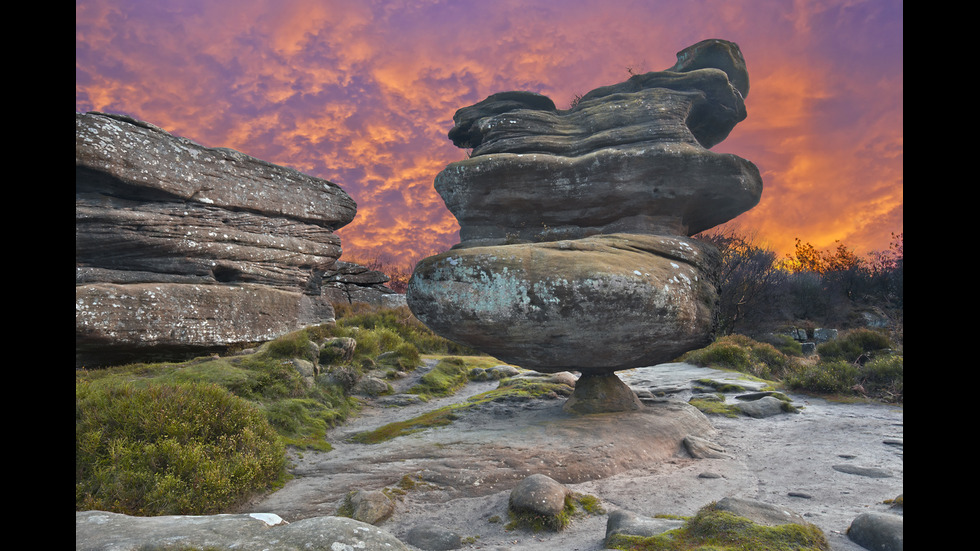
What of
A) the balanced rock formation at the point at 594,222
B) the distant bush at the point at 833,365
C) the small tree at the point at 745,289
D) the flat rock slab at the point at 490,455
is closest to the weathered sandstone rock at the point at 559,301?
the balanced rock formation at the point at 594,222

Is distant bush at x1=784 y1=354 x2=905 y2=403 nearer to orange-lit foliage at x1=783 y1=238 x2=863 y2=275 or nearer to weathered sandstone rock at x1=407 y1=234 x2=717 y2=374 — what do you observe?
weathered sandstone rock at x1=407 y1=234 x2=717 y2=374

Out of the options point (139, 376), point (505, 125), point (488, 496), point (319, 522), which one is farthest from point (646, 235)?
point (139, 376)

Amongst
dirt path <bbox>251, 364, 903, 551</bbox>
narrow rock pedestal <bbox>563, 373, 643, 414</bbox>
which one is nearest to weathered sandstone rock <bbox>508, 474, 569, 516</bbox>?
dirt path <bbox>251, 364, 903, 551</bbox>

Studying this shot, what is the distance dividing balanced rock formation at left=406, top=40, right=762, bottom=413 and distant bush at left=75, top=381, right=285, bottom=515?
311cm

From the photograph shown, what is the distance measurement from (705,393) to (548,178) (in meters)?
7.43

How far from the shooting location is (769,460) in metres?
7.38

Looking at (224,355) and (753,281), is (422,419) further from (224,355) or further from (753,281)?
(753,281)

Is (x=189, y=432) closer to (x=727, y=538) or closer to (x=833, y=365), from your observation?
(x=727, y=538)

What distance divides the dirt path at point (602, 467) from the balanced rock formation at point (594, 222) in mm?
1339

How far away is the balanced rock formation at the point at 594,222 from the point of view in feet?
24.7

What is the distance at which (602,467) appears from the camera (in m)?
6.75

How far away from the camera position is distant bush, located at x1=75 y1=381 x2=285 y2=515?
512cm

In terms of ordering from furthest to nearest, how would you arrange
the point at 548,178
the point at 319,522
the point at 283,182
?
the point at 283,182 < the point at 548,178 < the point at 319,522

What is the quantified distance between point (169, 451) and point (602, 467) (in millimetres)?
5519
